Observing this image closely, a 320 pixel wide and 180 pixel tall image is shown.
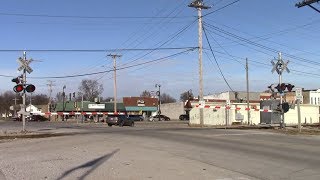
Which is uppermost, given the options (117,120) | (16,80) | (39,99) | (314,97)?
(39,99)

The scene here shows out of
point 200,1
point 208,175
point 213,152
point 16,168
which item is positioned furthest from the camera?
point 200,1

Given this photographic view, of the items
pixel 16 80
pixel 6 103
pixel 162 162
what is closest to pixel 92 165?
pixel 162 162

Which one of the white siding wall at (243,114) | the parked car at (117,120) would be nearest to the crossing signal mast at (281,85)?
the white siding wall at (243,114)

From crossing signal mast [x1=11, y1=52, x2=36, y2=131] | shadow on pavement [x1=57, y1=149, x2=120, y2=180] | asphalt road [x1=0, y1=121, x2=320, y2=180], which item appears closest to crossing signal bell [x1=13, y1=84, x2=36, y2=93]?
crossing signal mast [x1=11, y1=52, x2=36, y2=131]

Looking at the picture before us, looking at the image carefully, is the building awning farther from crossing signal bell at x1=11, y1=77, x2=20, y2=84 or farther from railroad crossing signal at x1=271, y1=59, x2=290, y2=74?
crossing signal bell at x1=11, y1=77, x2=20, y2=84

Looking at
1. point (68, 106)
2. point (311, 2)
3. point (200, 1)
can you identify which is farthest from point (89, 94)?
point (311, 2)

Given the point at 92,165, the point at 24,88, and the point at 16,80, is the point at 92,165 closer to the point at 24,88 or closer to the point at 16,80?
the point at 24,88

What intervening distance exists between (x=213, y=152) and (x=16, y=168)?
278 inches

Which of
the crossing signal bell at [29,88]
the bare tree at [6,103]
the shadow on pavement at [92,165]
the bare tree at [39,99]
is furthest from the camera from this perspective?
the bare tree at [39,99]

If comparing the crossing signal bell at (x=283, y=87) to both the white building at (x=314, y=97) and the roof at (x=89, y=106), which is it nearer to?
the roof at (x=89, y=106)

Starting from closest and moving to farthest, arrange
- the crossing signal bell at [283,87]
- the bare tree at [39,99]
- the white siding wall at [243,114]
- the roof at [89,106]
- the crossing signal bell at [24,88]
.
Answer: the crossing signal bell at [24,88] < the crossing signal bell at [283,87] < the white siding wall at [243,114] < the roof at [89,106] < the bare tree at [39,99]

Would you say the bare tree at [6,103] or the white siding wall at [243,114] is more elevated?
the bare tree at [6,103]

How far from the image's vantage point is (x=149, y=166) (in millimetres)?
12945

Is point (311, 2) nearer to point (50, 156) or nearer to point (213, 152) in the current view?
point (213, 152)
